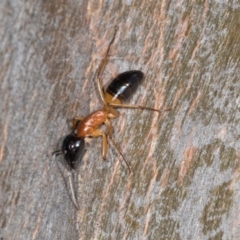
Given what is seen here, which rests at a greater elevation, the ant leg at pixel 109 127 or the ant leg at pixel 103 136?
the ant leg at pixel 109 127

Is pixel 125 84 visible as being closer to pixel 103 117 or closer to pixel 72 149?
pixel 103 117

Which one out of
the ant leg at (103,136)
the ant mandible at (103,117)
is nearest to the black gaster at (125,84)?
the ant mandible at (103,117)

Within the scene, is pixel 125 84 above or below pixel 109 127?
above

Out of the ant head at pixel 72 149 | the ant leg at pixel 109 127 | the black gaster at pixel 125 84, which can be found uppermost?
the black gaster at pixel 125 84

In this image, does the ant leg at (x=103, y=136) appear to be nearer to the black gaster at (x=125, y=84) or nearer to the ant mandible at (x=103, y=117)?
the ant mandible at (x=103, y=117)

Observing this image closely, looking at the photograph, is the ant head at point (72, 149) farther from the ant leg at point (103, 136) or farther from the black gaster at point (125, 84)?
the black gaster at point (125, 84)

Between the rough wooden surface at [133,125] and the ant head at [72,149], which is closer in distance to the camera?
the rough wooden surface at [133,125]

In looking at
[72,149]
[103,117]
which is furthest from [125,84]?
[72,149]

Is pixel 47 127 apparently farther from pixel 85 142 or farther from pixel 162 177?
pixel 162 177
